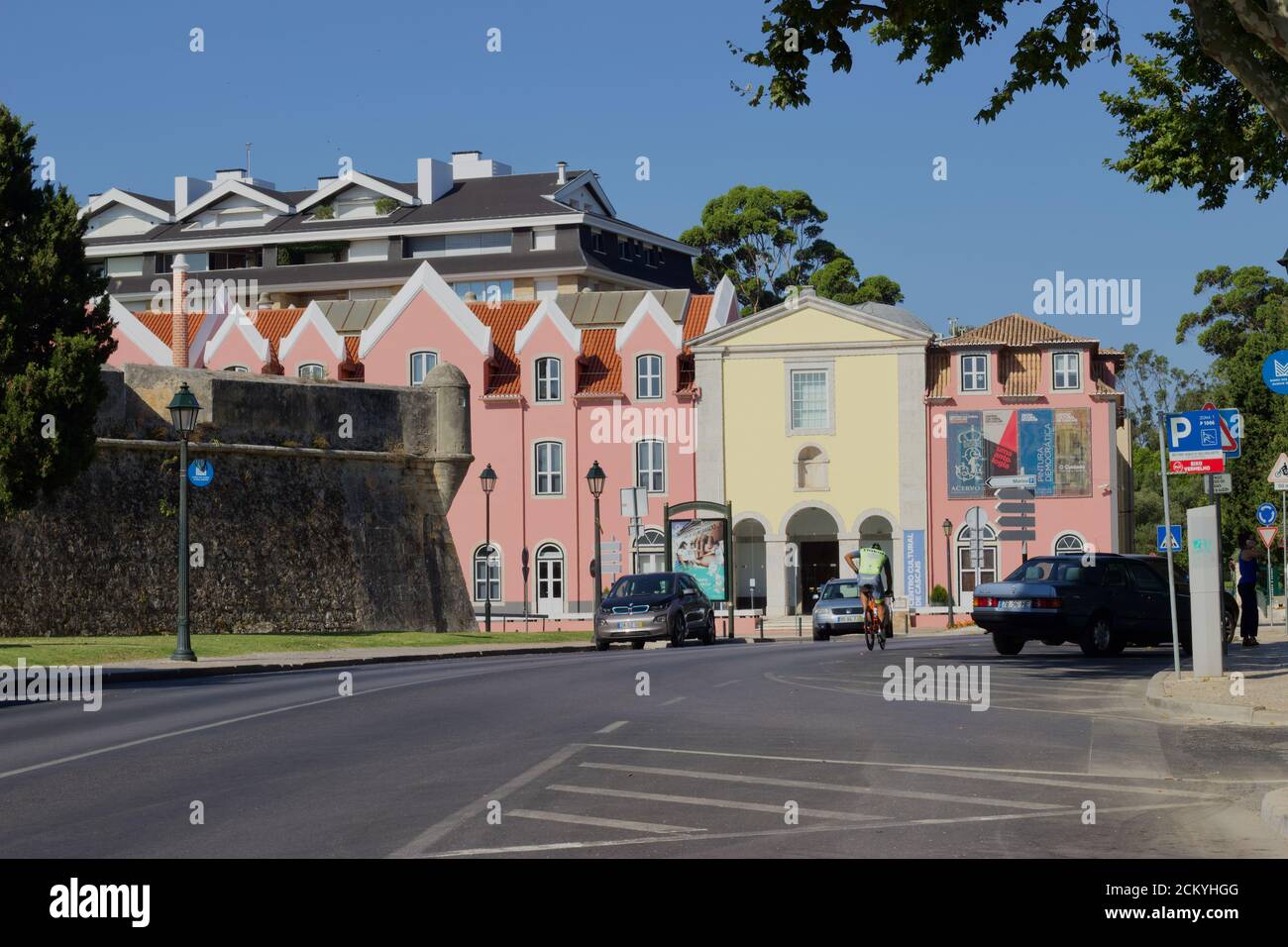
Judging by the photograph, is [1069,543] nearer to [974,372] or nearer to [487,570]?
[974,372]

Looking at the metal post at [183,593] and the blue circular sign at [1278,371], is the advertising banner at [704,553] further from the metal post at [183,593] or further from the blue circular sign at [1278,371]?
the blue circular sign at [1278,371]

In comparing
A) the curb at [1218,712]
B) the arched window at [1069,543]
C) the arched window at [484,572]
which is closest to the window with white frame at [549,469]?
the arched window at [484,572]

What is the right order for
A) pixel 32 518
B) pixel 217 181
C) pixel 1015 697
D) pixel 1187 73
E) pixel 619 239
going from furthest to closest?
pixel 217 181, pixel 619 239, pixel 32 518, pixel 1187 73, pixel 1015 697

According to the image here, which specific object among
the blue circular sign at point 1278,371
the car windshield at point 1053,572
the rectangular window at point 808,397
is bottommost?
the car windshield at point 1053,572

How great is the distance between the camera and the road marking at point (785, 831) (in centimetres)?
880

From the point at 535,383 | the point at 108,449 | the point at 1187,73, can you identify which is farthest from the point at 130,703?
the point at 535,383

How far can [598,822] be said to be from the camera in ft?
32.0

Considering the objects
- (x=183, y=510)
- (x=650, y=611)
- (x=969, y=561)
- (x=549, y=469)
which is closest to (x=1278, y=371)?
(x=183, y=510)

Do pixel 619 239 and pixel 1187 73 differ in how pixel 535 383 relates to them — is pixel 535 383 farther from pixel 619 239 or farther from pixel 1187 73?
pixel 1187 73

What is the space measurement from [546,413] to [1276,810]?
189ft

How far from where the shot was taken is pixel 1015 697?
1903 cm

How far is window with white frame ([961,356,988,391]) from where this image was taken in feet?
212

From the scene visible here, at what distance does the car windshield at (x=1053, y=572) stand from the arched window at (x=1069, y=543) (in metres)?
36.8

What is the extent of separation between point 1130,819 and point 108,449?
3159 cm
